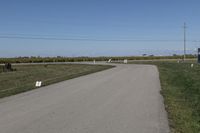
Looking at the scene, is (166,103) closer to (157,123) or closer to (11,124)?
(157,123)

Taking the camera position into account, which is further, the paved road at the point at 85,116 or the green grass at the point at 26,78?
the green grass at the point at 26,78

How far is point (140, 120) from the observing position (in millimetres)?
9477

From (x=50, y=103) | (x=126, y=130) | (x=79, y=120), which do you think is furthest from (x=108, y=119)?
(x=50, y=103)

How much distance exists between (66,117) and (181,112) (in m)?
3.47

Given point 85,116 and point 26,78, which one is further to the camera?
point 26,78

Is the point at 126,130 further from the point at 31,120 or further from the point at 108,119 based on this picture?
the point at 31,120

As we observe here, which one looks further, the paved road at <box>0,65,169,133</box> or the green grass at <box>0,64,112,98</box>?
the green grass at <box>0,64,112,98</box>

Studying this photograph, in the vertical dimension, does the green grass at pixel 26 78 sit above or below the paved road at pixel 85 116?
below

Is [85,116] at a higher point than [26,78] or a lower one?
higher

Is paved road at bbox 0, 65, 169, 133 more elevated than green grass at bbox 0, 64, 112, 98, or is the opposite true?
paved road at bbox 0, 65, 169, 133

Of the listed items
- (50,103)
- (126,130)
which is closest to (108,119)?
(126,130)

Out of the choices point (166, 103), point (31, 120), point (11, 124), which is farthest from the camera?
point (166, 103)

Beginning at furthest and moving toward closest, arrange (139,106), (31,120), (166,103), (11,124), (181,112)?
(166,103)
(139,106)
(181,112)
(31,120)
(11,124)

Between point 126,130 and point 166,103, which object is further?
point 166,103
